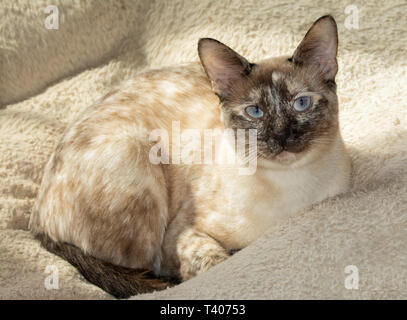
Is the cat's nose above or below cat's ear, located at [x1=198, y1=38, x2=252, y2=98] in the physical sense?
below

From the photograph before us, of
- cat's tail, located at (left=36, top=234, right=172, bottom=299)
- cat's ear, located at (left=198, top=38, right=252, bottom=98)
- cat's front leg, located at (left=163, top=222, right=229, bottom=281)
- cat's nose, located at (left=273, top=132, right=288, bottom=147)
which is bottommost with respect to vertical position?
cat's tail, located at (left=36, top=234, right=172, bottom=299)

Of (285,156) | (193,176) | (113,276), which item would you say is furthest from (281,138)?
(113,276)

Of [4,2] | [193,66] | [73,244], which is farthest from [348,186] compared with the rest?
[4,2]

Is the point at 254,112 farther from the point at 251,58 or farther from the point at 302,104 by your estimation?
the point at 251,58

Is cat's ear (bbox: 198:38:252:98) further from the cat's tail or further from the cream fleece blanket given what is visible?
the cat's tail

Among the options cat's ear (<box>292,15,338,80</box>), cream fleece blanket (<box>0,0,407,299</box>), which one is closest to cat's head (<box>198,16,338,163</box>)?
cat's ear (<box>292,15,338,80</box>)
